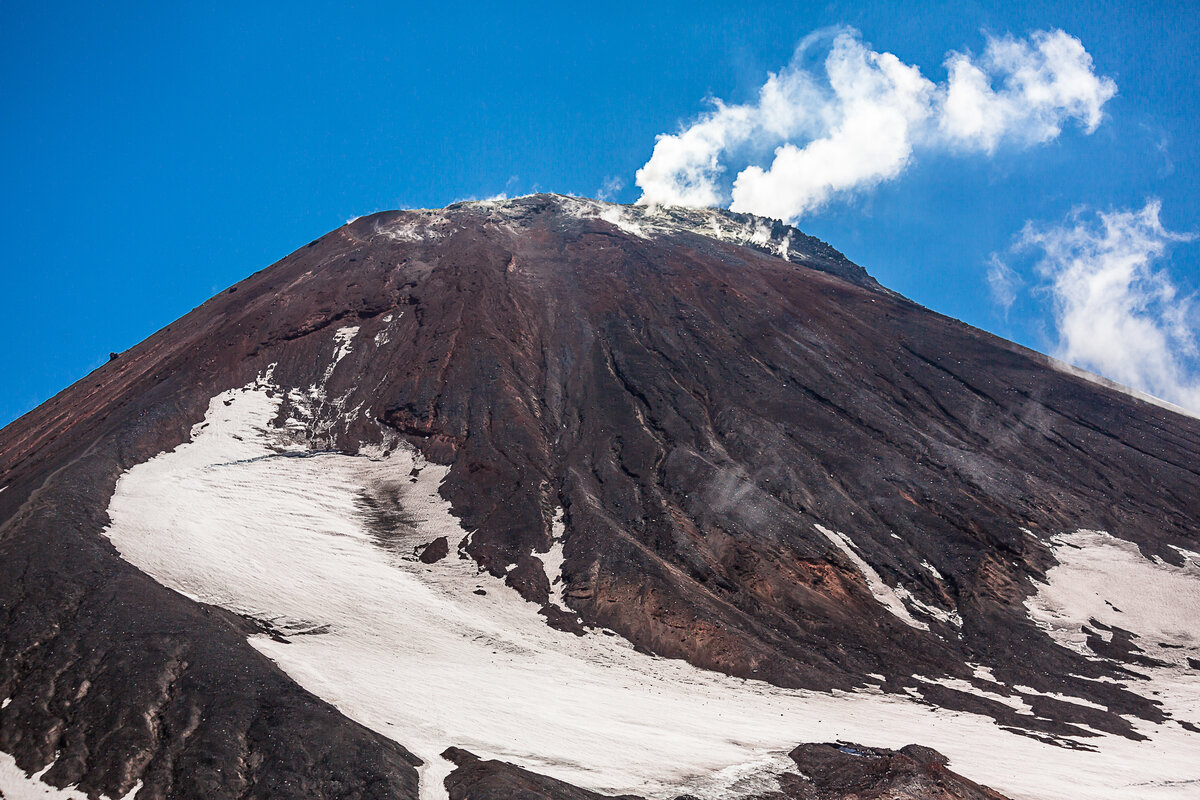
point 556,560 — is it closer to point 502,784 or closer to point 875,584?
point 875,584

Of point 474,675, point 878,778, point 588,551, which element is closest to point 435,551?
point 588,551

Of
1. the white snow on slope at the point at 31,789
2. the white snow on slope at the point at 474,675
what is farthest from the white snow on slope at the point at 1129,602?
the white snow on slope at the point at 31,789

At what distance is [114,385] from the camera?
2753 inches

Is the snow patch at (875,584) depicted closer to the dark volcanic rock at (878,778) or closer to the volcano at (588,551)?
the volcano at (588,551)

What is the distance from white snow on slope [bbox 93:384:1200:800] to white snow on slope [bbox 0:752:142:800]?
27.6 feet

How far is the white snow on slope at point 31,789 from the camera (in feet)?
73.3

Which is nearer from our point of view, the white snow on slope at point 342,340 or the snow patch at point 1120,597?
the snow patch at point 1120,597

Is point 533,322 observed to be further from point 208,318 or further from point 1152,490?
point 1152,490

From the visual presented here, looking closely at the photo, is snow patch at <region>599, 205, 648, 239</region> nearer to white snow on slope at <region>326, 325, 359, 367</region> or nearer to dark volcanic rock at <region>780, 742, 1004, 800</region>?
white snow on slope at <region>326, 325, 359, 367</region>

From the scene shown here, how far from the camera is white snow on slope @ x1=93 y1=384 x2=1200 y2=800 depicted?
28516 mm

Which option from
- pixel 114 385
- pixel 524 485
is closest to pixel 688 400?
pixel 524 485

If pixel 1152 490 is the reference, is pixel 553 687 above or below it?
below

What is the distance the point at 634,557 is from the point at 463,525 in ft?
41.6

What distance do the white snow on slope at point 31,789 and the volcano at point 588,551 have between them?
0.43 feet
